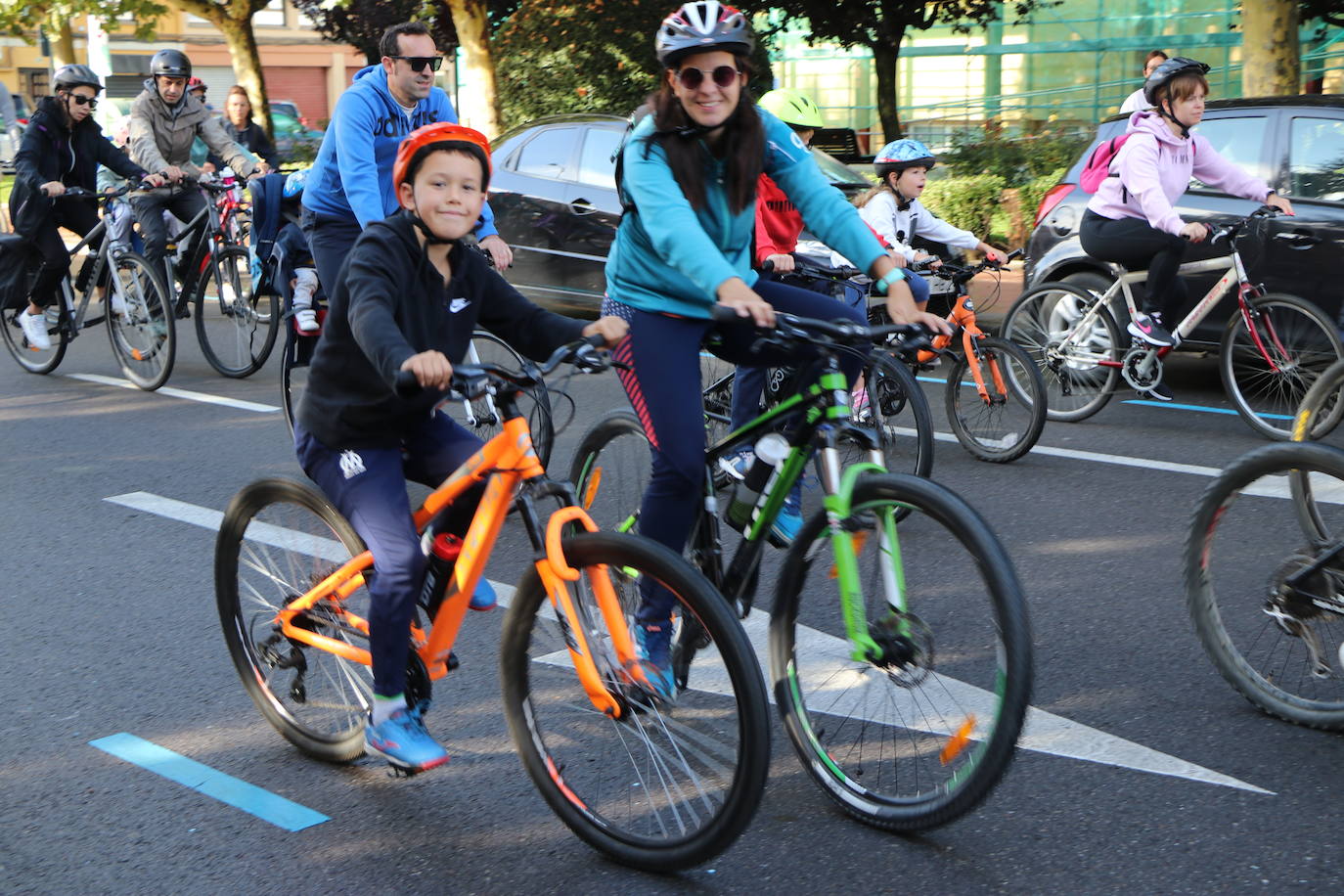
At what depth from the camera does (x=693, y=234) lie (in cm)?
366

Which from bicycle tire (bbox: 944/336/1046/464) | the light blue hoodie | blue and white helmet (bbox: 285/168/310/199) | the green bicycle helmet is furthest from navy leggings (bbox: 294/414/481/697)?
blue and white helmet (bbox: 285/168/310/199)

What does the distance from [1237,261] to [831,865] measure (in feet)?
17.6

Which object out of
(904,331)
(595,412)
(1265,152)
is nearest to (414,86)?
(595,412)

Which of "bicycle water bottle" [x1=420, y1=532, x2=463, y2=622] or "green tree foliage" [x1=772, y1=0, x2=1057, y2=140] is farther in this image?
"green tree foliage" [x1=772, y1=0, x2=1057, y2=140]

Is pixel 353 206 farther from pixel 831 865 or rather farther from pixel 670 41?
pixel 831 865

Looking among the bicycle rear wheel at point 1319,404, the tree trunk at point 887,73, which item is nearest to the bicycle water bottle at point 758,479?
the bicycle rear wheel at point 1319,404

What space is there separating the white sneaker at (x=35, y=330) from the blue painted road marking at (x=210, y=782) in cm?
637

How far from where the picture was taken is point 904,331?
136 inches

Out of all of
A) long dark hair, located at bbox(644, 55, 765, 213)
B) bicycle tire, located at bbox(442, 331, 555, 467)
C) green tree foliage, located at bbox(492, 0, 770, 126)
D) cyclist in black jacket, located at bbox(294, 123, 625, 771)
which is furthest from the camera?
green tree foliage, located at bbox(492, 0, 770, 126)

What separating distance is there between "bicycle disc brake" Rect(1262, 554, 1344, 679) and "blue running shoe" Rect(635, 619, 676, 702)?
65.7 inches

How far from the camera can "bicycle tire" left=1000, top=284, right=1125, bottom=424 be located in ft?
26.3

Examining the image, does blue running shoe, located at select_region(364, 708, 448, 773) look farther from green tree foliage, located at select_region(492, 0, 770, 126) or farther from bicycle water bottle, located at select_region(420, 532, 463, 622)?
green tree foliage, located at select_region(492, 0, 770, 126)

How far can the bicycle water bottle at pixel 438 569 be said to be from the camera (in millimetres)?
3486

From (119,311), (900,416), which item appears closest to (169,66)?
(119,311)
